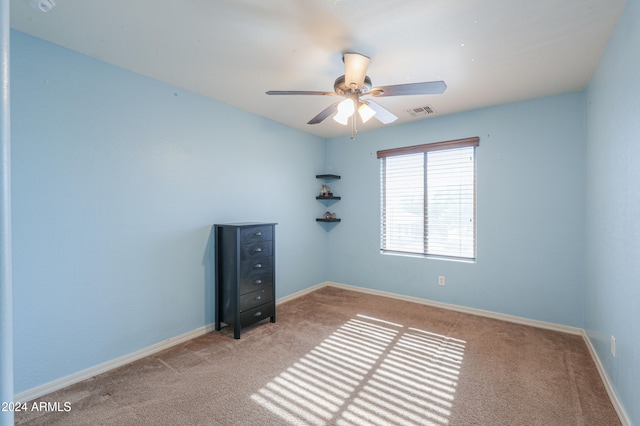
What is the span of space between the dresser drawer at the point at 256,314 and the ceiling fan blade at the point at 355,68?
2.30m

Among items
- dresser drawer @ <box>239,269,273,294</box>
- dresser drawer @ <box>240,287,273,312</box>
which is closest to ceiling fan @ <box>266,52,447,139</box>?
dresser drawer @ <box>239,269,273,294</box>

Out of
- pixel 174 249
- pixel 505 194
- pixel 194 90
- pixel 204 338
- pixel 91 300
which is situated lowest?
pixel 204 338

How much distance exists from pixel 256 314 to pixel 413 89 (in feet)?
8.28

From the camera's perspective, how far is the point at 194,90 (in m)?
2.82

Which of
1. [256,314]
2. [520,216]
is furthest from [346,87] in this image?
[520,216]

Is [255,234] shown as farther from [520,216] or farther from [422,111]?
[520,216]

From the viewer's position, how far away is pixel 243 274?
2.89 metres

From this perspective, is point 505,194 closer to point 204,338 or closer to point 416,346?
point 416,346

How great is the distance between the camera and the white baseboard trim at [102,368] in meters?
1.93

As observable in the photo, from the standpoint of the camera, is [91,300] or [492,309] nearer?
[91,300]

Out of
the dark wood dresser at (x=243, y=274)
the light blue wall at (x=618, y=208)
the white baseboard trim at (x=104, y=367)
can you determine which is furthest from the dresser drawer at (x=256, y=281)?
the light blue wall at (x=618, y=208)

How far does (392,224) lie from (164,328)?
302 cm

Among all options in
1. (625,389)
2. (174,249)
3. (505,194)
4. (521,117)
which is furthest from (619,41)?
(174,249)

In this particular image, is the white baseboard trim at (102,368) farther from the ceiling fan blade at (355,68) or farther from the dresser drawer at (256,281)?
the ceiling fan blade at (355,68)
